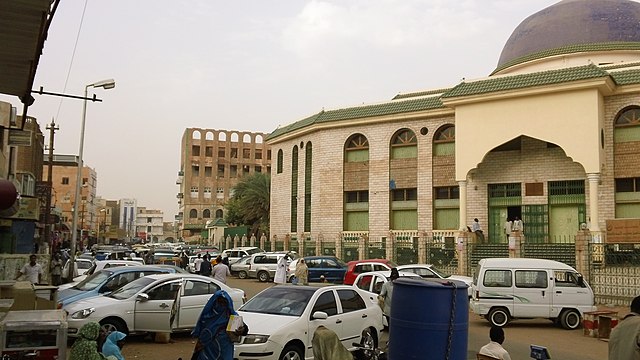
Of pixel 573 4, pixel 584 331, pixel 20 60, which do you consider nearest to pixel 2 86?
pixel 20 60

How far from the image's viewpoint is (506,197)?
1195 inches

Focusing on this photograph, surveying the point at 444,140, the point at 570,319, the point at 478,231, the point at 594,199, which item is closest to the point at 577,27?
the point at 444,140

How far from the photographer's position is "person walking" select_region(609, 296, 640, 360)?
4.78 meters

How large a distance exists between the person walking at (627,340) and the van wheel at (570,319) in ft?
34.8

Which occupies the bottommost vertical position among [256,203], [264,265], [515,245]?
[264,265]

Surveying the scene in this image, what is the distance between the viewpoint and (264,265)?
94.4 ft

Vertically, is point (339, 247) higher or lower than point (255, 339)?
higher

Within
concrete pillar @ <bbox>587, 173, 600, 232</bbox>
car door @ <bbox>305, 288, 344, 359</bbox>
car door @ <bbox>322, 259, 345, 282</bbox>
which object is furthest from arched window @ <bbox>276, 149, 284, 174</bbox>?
car door @ <bbox>305, 288, 344, 359</bbox>

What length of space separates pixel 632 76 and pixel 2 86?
26452 mm

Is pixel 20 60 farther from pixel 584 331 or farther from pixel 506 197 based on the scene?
pixel 506 197

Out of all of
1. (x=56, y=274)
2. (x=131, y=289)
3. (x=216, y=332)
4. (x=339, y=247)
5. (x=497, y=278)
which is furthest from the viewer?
(x=339, y=247)

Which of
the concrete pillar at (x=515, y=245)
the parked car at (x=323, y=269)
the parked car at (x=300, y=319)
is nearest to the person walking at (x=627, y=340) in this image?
the parked car at (x=300, y=319)

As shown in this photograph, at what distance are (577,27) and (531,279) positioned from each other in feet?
77.7

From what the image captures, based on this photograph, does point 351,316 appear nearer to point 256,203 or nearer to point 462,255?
point 462,255
